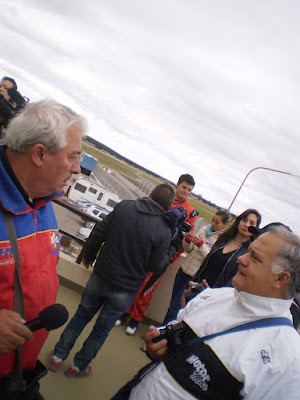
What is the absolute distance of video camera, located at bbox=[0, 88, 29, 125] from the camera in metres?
2.42

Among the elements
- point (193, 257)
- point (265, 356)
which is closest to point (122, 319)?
point (193, 257)

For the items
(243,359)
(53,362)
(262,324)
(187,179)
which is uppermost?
(187,179)

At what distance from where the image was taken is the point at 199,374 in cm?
136

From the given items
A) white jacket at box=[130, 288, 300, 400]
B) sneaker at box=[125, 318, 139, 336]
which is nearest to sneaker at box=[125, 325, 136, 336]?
sneaker at box=[125, 318, 139, 336]

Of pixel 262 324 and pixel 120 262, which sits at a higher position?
pixel 262 324

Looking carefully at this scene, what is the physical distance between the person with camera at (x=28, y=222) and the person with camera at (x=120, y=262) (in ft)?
3.28

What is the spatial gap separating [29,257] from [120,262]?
4.19ft

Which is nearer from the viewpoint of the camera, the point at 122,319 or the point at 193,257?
the point at 193,257

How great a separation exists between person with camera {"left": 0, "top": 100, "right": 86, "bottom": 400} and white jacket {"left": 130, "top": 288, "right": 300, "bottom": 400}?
748 millimetres

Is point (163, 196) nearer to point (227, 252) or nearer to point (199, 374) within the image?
point (227, 252)

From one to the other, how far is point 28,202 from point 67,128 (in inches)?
18.8

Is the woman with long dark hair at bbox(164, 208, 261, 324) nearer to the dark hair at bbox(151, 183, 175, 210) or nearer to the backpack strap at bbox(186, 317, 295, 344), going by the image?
the dark hair at bbox(151, 183, 175, 210)

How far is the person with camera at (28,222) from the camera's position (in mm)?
1312

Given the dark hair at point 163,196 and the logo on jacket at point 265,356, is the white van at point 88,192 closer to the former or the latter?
the dark hair at point 163,196
